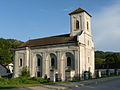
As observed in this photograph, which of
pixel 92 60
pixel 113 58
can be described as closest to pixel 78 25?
pixel 92 60

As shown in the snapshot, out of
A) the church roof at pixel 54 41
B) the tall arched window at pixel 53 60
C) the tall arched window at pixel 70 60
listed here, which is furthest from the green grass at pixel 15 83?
the church roof at pixel 54 41

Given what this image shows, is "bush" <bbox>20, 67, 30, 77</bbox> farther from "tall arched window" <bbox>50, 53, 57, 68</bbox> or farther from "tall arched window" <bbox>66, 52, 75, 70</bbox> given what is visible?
"tall arched window" <bbox>66, 52, 75, 70</bbox>

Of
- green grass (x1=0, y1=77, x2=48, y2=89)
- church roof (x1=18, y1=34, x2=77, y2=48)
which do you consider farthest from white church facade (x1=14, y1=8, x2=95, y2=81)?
green grass (x1=0, y1=77, x2=48, y2=89)

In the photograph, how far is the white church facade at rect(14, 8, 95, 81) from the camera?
126 ft

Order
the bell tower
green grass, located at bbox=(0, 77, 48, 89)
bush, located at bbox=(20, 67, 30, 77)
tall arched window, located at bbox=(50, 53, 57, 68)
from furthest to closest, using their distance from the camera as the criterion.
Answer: bush, located at bbox=(20, 67, 30, 77) → the bell tower → tall arched window, located at bbox=(50, 53, 57, 68) → green grass, located at bbox=(0, 77, 48, 89)

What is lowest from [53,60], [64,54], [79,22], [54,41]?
[53,60]

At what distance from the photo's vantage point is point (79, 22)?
42.8m

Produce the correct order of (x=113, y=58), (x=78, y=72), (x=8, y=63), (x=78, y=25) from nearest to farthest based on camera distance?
1. (x=78, y=72)
2. (x=78, y=25)
3. (x=8, y=63)
4. (x=113, y=58)

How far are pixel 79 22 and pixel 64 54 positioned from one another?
333 inches

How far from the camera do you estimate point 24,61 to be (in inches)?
1804

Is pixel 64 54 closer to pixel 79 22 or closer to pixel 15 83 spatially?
pixel 79 22

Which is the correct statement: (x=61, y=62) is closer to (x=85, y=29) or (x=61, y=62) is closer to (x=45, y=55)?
Answer: (x=45, y=55)

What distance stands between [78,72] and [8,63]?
38.2m

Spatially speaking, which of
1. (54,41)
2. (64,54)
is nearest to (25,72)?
(54,41)
